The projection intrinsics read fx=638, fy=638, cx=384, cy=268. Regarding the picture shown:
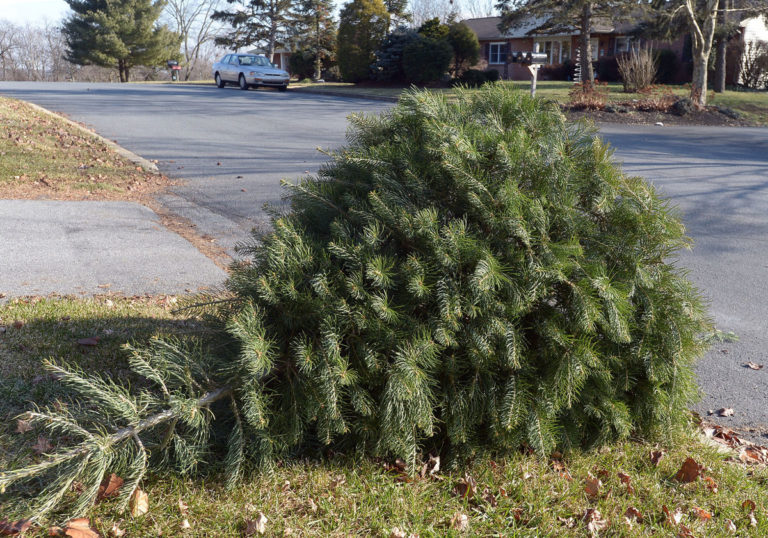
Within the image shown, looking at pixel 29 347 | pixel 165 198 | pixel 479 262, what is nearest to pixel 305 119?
pixel 165 198

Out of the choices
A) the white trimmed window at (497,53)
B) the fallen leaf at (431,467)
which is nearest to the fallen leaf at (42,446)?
the fallen leaf at (431,467)

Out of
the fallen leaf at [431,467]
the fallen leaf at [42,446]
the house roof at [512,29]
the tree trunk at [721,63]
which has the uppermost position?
the house roof at [512,29]

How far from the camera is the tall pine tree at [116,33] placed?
163 feet

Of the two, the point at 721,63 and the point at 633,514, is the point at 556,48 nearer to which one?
the point at 721,63

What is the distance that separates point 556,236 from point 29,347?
3.32 metres

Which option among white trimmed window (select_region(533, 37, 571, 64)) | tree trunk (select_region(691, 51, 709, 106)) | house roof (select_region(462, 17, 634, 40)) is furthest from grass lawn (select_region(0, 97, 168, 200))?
white trimmed window (select_region(533, 37, 571, 64))

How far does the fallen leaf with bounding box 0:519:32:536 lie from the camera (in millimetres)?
2455

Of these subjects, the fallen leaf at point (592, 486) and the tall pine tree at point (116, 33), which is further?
the tall pine tree at point (116, 33)

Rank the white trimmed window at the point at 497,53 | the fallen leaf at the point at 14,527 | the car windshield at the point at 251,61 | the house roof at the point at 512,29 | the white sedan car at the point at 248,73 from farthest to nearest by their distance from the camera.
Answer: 1. the white trimmed window at the point at 497,53
2. the house roof at the point at 512,29
3. the car windshield at the point at 251,61
4. the white sedan car at the point at 248,73
5. the fallen leaf at the point at 14,527

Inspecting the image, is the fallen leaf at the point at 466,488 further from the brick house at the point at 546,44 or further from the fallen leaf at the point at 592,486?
the brick house at the point at 546,44

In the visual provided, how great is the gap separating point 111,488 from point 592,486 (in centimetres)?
217

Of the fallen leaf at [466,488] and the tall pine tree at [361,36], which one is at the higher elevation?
the tall pine tree at [361,36]

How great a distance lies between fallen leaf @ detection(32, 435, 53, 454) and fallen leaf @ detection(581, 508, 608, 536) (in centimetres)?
247

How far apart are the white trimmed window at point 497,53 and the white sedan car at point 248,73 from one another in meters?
20.5
